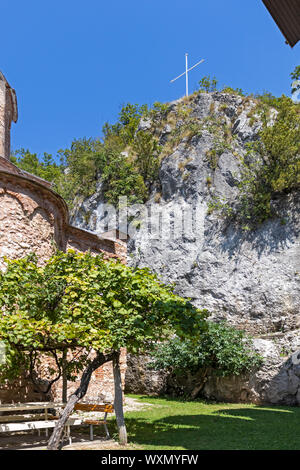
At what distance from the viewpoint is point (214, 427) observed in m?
9.90

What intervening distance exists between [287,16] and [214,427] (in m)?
8.71

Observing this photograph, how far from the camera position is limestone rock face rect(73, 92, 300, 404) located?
648 inches

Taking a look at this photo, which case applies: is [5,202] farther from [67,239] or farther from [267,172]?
[267,172]

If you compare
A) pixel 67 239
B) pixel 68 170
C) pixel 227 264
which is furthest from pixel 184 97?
pixel 67 239

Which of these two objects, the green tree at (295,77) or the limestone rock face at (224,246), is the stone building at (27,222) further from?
the limestone rock face at (224,246)

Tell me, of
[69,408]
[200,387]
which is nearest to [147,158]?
[200,387]

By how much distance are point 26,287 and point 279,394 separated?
425 inches

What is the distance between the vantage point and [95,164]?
27406mm

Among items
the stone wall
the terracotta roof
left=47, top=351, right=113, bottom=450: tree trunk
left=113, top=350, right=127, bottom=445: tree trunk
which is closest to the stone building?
the stone wall

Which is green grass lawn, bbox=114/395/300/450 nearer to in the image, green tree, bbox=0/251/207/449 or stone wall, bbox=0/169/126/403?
green tree, bbox=0/251/207/449

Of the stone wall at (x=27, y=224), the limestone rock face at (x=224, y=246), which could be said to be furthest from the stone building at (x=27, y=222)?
the limestone rock face at (x=224, y=246)

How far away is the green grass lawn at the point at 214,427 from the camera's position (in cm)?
774

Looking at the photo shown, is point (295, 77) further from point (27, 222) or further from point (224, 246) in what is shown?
point (224, 246)

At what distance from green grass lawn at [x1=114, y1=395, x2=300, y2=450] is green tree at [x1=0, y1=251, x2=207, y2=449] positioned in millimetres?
1357
